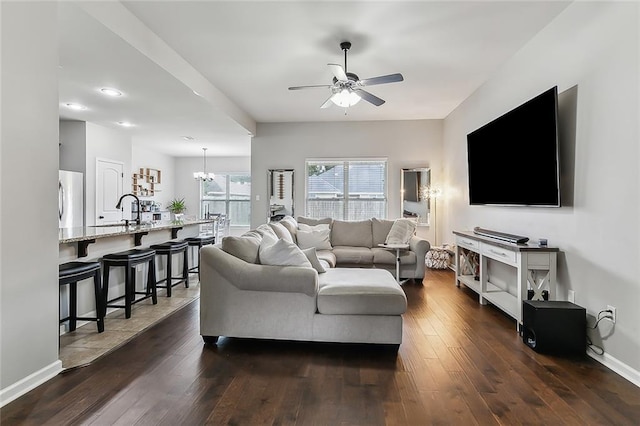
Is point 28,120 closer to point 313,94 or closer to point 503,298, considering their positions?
point 313,94

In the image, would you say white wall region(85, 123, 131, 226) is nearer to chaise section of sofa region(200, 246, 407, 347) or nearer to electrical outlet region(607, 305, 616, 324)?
chaise section of sofa region(200, 246, 407, 347)

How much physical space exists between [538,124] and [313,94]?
3097 millimetres

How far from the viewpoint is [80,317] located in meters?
3.13

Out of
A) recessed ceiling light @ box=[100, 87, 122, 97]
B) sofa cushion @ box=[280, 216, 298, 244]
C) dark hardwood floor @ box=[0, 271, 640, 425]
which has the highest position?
recessed ceiling light @ box=[100, 87, 122, 97]

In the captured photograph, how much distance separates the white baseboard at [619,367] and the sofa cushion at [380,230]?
11.0 feet

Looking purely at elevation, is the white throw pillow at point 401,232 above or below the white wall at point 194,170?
below

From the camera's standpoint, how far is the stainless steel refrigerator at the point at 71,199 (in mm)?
5578

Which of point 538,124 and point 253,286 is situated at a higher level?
point 538,124

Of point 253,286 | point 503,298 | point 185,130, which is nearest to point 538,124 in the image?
point 503,298

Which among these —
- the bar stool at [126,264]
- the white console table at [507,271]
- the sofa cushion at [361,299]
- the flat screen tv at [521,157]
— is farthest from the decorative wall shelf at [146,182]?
the flat screen tv at [521,157]

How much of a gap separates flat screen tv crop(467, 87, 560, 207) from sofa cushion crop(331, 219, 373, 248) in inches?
73.1

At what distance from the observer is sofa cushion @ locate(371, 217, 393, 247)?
5715 millimetres

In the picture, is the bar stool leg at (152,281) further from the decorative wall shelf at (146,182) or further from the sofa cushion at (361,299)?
the decorative wall shelf at (146,182)

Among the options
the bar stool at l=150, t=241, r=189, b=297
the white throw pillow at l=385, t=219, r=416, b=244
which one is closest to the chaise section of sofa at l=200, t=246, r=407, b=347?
the bar stool at l=150, t=241, r=189, b=297
